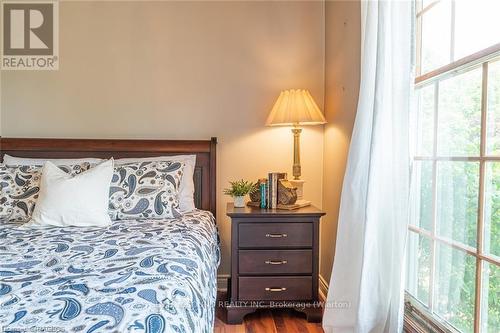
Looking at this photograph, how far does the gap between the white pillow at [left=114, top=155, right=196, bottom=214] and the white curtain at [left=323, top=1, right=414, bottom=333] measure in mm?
1189

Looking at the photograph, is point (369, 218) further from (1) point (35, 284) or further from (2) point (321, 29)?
(2) point (321, 29)

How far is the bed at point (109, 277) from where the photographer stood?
2.50 feet

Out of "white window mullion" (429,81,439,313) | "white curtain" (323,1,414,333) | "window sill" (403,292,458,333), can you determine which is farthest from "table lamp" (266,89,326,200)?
"window sill" (403,292,458,333)

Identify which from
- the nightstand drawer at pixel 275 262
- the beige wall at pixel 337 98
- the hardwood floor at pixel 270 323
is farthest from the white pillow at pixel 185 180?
the beige wall at pixel 337 98

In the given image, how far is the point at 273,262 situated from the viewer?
2.06m

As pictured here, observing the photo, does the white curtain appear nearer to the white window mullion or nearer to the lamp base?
the white window mullion

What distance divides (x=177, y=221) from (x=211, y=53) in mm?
1368

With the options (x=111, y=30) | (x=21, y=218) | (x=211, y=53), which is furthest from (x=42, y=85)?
(x=211, y=53)

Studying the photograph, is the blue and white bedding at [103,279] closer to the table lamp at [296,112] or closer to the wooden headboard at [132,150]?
the wooden headboard at [132,150]

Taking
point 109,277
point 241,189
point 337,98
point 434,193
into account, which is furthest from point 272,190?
point 109,277

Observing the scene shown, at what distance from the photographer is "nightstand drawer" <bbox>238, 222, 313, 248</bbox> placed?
206 centimetres

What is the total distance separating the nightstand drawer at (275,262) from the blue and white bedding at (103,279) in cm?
45

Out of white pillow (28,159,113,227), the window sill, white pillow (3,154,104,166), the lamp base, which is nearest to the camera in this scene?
the window sill

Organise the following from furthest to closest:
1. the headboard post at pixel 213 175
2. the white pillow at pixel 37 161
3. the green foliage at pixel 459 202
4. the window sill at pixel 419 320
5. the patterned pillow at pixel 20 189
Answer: the headboard post at pixel 213 175 < the white pillow at pixel 37 161 < the patterned pillow at pixel 20 189 < the window sill at pixel 419 320 < the green foliage at pixel 459 202
